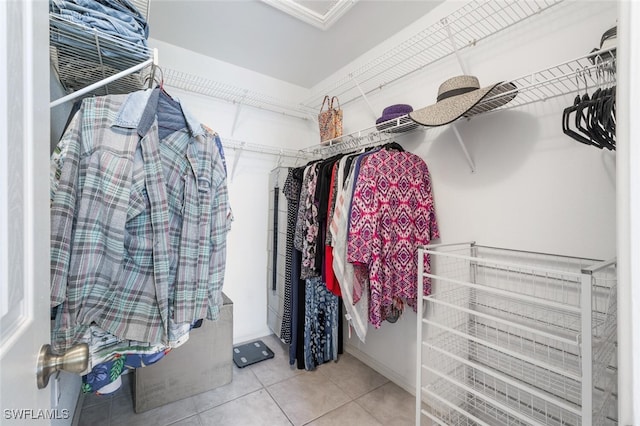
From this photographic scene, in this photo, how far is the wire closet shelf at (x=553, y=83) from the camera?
2.93 feet

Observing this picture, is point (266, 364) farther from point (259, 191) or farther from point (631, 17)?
point (631, 17)

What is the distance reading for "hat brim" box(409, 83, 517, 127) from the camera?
1097 mm

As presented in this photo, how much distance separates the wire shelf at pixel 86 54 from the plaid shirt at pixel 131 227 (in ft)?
0.70

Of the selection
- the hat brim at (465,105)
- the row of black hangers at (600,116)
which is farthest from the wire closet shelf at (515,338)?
the hat brim at (465,105)

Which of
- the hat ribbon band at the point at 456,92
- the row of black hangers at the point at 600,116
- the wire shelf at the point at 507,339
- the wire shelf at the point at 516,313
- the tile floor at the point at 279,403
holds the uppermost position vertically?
the hat ribbon band at the point at 456,92

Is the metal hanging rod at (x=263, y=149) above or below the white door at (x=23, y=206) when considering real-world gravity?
above

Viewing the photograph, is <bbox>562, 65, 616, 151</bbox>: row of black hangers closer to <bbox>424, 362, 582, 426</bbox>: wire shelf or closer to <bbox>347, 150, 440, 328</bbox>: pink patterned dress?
<bbox>347, 150, 440, 328</bbox>: pink patterned dress

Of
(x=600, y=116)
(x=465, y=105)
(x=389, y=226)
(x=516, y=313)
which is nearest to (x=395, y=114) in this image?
(x=465, y=105)

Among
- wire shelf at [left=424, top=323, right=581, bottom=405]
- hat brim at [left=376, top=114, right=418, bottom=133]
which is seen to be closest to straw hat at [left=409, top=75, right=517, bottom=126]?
hat brim at [left=376, top=114, right=418, bottom=133]

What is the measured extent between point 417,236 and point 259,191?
4.83 feet

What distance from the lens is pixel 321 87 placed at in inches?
103

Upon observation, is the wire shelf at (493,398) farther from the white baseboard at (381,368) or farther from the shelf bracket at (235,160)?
the shelf bracket at (235,160)

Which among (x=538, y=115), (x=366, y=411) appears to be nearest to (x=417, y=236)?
(x=538, y=115)

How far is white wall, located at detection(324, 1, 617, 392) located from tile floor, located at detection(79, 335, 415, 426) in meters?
0.27
